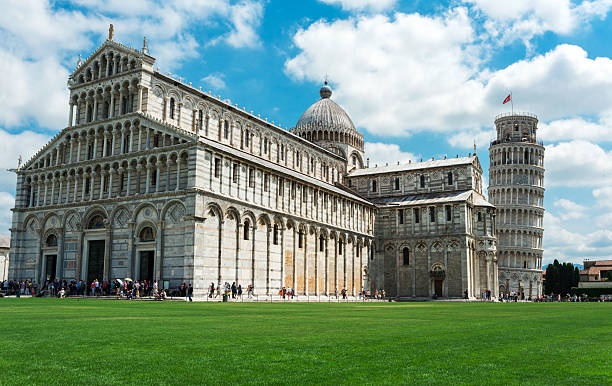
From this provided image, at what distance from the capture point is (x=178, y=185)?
42.8 metres

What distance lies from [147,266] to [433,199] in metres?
38.8

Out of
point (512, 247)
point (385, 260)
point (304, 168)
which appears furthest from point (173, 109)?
point (512, 247)

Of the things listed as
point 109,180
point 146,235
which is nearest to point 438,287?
point 146,235

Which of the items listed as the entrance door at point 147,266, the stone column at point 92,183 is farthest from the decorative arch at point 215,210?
the stone column at point 92,183

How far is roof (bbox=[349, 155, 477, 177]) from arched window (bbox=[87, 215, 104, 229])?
3938cm

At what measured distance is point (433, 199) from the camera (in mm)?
69250

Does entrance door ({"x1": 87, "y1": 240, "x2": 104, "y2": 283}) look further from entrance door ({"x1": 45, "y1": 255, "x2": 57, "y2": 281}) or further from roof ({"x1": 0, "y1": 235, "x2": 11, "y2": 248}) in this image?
roof ({"x1": 0, "y1": 235, "x2": 11, "y2": 248})

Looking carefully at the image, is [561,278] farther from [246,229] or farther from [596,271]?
[246,229]

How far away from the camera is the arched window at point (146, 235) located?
1732 inches

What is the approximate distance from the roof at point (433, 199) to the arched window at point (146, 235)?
118 feet

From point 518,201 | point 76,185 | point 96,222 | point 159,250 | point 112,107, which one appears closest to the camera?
point 159,250

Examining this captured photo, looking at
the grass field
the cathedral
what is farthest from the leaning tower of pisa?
the grass field

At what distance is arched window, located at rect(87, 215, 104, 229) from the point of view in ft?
155

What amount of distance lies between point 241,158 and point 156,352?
122 feet
